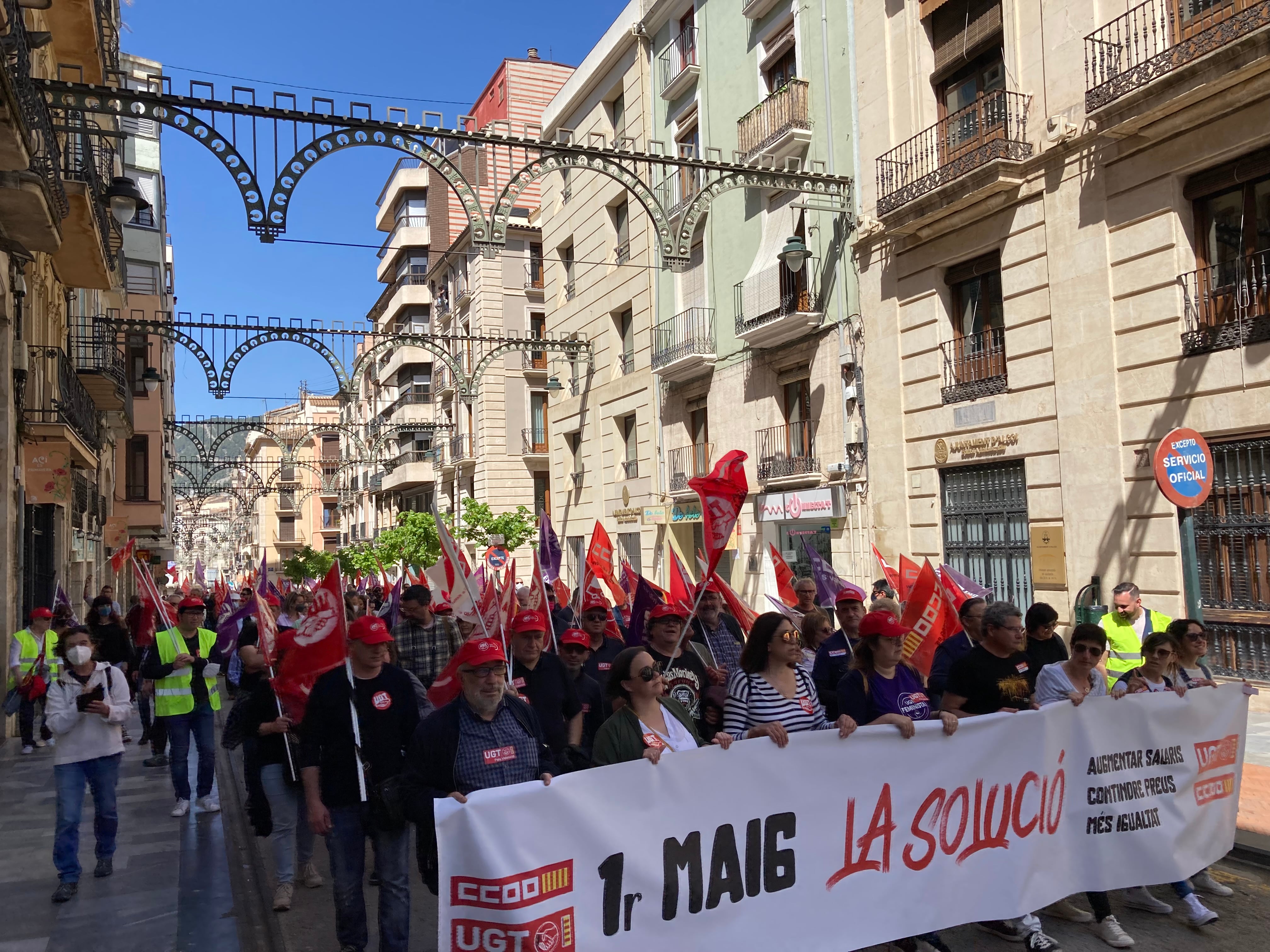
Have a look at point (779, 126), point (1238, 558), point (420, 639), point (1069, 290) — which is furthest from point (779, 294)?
point (420, 639)

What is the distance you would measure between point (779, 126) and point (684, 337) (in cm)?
595

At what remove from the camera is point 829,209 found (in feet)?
58.1

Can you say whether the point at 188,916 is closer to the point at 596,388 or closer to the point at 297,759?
the point at 297,759

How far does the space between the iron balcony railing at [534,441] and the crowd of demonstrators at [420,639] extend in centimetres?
3102

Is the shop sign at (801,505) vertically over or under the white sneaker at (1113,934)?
over

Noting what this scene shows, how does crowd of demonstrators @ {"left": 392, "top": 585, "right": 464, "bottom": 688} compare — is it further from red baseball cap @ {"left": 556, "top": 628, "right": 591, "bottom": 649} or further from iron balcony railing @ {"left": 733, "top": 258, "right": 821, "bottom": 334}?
iron balcony railing @ {"left": 733, "top": 258, "right": 821, "bottom": 334}

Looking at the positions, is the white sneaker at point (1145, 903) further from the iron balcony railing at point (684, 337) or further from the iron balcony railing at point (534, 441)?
the iron balcony railing at point (534, 441)

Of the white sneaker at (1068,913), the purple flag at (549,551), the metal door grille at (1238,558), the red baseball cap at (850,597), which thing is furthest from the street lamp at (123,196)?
the metal door grille at (1238,558)

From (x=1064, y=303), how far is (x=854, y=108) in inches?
251

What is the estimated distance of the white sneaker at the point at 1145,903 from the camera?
5531mm

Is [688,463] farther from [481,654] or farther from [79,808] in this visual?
[481,654]

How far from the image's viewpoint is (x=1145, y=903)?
5.57 metres

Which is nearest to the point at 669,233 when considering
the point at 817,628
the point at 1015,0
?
the point at 1015,0

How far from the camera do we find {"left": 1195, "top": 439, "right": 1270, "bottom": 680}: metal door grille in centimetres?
1139
